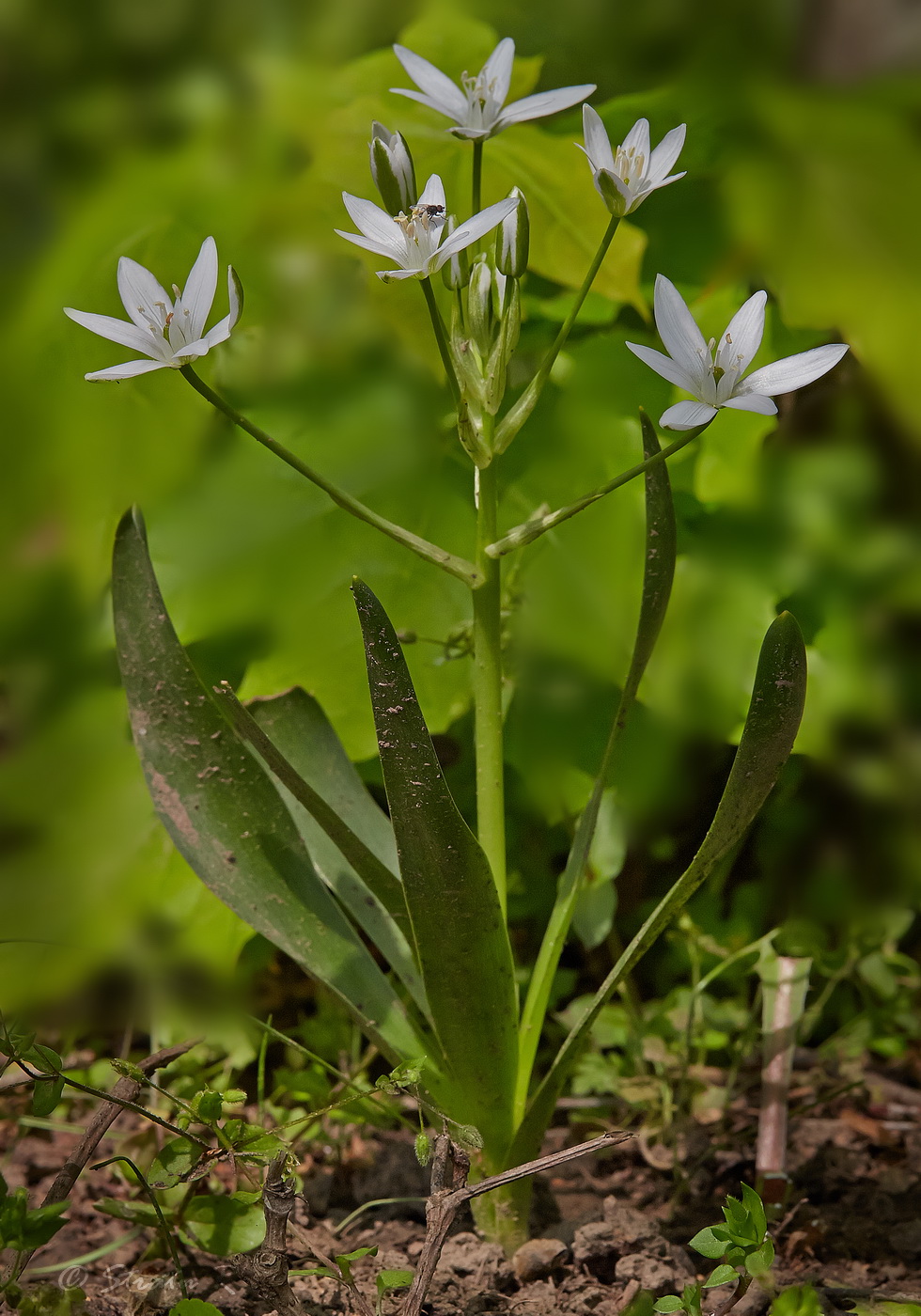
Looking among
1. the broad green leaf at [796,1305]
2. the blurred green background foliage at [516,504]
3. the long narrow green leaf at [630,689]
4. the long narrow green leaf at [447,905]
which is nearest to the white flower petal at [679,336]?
the long narrow green leaf at [630,689]

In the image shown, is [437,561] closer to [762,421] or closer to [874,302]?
[762,421]

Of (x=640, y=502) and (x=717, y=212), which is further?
(x=717, y=212)

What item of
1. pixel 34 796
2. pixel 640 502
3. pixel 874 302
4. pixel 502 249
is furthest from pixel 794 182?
pixel 34 796

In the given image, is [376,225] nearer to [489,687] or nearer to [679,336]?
[679,336]

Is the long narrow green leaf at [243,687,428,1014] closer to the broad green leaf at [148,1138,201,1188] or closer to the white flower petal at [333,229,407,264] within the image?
the broad green leaf at [148,1138,201,1188]

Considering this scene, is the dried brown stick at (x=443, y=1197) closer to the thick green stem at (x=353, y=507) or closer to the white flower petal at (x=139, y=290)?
the thick green stem at (x=353, y=507)

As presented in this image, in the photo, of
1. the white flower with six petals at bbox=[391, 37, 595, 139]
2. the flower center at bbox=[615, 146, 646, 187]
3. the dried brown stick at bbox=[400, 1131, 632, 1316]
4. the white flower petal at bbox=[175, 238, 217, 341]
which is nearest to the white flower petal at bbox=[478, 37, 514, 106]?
the white flower with six petals at bbox=[391, 37, 595, 139]
